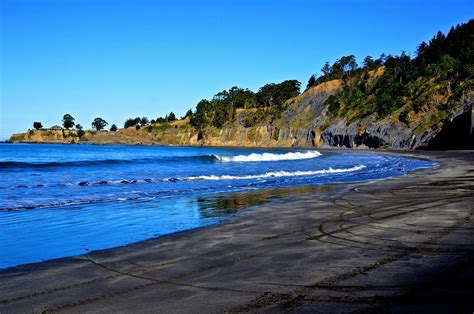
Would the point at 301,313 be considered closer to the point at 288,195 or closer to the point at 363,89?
the point at 288,195

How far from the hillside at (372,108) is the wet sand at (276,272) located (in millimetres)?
73047

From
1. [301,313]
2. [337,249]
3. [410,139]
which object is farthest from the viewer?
[410,139]

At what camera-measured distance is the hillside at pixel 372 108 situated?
295 ft

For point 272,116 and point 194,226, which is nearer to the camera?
point 194,226

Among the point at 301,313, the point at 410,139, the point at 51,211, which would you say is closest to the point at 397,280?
the point at 301,313

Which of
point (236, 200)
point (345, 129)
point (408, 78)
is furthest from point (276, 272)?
point (408, 78)

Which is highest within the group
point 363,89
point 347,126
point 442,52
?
point 442,52

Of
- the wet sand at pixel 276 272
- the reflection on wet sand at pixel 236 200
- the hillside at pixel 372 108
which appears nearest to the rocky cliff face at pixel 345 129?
the hillside at pixel 372 108

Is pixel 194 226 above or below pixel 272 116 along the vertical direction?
below

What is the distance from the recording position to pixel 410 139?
95188 mm

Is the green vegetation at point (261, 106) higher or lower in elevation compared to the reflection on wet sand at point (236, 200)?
higher

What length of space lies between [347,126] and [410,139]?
30.8 meters

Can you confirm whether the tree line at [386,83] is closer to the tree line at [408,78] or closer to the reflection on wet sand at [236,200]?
the tree line at [408,78]

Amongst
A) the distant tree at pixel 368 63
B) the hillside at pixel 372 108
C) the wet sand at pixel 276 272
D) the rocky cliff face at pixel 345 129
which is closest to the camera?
the wet sand at pixel 276 272
